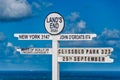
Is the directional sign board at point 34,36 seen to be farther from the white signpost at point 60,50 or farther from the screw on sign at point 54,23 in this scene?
the screw on sign at point 54,23

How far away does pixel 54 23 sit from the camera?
1145cm

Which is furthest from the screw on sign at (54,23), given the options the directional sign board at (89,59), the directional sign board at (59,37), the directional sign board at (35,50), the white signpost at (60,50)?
the directional sign board at (89,59)

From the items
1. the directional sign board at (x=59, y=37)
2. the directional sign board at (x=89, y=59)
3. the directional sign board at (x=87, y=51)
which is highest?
the directional sign board at (x=59, y=37)

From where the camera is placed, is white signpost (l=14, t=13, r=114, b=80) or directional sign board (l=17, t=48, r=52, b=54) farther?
directional sign board (l=17, t=48, r=52, b=54)

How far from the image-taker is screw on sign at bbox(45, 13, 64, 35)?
1143cm

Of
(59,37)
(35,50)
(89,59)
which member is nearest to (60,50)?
(59,37)

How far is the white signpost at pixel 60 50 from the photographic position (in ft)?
36.8

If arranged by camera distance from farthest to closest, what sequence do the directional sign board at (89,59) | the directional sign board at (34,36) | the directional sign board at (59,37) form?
the directional sign board at (34,36) → the directional sign board at (59,37) → the directional sign board at (89,59)

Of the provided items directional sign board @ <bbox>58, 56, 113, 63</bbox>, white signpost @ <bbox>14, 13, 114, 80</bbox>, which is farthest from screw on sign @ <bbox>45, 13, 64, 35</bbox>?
directional sign board @ <bbox>58, 56, 113, 63</bbox>

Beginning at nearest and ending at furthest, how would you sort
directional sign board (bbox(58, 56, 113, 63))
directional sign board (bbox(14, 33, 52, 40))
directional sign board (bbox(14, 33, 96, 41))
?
directional sign board (bbox(58, 56, 113, 63)), directional sign board (bbox(14, 33, 96, 41)), directional sign board (bbox(14, 33, 52, 40))

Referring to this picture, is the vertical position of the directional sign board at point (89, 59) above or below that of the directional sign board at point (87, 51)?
below

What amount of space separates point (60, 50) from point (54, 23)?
0.54 meters

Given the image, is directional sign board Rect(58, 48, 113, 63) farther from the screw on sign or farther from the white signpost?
the screw on sign

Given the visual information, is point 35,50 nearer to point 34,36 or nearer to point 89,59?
point 34,36
